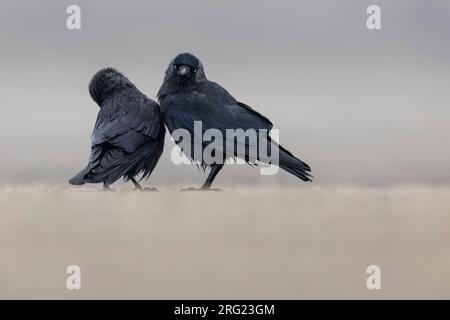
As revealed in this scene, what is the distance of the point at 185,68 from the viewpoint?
9.80 m

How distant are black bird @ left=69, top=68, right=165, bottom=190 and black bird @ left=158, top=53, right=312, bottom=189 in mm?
225

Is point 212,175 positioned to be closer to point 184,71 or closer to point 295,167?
point 295,167

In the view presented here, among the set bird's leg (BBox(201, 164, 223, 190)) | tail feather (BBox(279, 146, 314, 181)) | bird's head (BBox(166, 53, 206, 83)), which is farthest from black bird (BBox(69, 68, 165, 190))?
tail feather (BBox(279, 146, 314, 181))

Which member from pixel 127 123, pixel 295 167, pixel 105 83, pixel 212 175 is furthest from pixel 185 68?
pixel 295 167

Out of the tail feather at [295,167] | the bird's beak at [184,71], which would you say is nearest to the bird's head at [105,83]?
the bird's beak at [184,71]

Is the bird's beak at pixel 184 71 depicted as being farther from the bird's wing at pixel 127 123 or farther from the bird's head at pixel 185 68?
the bird's wing at pixel 127 123

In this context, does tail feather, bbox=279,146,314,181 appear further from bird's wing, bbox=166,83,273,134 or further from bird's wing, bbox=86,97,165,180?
bird's wing, bbox=86,97,165,180

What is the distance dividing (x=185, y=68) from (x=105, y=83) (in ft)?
3.73

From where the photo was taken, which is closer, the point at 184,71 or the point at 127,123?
the point at 127,123

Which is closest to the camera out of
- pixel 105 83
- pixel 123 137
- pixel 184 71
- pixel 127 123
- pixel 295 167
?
pixel 295 167

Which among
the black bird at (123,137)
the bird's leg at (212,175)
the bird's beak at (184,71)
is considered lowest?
the bird's leg at (212,175)

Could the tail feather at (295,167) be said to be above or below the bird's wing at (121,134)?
below

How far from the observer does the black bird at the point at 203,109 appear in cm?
941

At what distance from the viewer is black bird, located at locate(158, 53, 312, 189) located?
941cm
